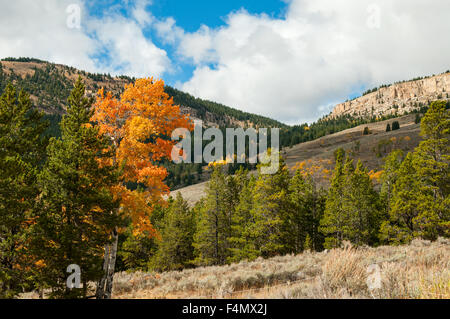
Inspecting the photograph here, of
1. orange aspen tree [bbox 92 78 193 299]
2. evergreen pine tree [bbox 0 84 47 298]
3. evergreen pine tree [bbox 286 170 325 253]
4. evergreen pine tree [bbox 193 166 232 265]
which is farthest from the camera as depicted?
evergreen pine tree [bbox 286 170 325 253]

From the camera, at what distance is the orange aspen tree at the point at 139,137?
41.1ft

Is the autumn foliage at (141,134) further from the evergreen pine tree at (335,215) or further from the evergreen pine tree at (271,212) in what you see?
the evergreen pine tree at (335,215)

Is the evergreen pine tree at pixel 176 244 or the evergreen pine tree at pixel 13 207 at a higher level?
the evergreen pine tree at pixel 13 207

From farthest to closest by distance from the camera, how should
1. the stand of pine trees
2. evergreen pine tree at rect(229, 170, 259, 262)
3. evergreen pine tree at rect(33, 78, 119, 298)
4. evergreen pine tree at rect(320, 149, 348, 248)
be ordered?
evergreen pine tree at rect(320, 149, 348, 248), evergreen pine tree at rect(229, 170, 259, 262), the stand of pine trees, evergreen pine tree at rect(33, 78, 119, 298)

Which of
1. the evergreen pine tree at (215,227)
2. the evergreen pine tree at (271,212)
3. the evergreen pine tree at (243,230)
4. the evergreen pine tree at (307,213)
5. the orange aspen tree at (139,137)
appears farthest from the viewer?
the evergreen pine tree at (307,213)

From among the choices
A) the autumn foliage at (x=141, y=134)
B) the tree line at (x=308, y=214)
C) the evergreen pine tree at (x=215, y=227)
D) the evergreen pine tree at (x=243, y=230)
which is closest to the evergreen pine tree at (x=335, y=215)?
the tree line at (x=308, y=214)

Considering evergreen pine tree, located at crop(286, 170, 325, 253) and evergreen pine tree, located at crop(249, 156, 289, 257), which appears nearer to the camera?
evergreen pine tree, located at crop(249, 156, 289, 257)

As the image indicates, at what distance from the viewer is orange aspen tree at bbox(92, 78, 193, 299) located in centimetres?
1254

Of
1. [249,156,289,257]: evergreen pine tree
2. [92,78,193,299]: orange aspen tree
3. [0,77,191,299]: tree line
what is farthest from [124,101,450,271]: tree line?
[0,77,191,299]: tree line

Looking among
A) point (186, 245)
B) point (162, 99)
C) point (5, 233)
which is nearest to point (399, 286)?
point (162, 99)

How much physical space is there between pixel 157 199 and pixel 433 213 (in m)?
28.2

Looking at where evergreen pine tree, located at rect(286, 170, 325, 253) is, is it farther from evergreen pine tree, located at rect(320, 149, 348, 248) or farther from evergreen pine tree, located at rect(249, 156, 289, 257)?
evergreen pine tree, located at rect(249, 156, 289, 257)

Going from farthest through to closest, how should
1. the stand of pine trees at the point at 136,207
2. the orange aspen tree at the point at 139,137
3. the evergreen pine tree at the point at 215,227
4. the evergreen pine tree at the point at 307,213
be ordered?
the evergreen pine tree at the point at 307,213 < the evergreen pine tree at the point at 215,227 < the orange aspen tree at the point at 139,137 < the stand of pine trees at the point at 136,207
